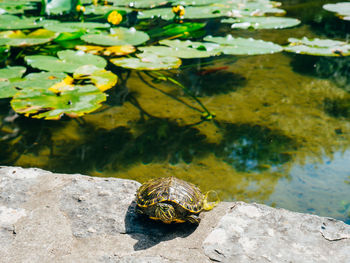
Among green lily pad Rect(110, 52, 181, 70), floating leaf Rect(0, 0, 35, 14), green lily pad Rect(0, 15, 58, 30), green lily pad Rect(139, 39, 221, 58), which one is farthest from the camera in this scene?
floating leaf Rect(0, 0, 35, 14)

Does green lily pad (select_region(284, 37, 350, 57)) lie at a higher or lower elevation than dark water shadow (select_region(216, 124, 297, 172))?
higher

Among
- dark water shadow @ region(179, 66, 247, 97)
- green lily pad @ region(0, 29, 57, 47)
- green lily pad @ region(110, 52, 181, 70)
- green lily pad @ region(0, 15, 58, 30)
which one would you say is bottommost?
dark water shadow @ region(179, 66, 247, 97)

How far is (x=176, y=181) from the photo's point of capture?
2.43 m

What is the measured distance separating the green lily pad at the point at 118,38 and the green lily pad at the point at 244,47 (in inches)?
45.3

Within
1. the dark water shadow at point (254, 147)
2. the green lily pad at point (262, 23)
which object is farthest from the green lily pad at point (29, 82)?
the green lily pad at point (262, 23)

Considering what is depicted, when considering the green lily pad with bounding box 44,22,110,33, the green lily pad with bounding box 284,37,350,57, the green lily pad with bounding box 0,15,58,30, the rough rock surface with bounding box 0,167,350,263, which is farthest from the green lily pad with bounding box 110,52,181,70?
the rough rock surface with bounding box 0,167,350,263

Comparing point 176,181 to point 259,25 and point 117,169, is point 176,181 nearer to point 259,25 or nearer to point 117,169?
point 117,169

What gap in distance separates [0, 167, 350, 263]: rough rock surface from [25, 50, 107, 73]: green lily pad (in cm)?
228

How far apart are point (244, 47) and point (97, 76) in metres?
2.24

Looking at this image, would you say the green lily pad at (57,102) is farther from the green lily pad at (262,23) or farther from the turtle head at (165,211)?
the green lily pad at (262,23)

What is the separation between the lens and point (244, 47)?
5.40 meters

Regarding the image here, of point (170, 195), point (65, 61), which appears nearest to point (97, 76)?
point (65, 61)

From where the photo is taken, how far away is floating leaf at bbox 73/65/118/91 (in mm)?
4457

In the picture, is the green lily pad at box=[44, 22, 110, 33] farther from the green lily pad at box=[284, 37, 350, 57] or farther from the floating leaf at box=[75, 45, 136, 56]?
the green lily pad at box=[284, 37, 350, 57]
